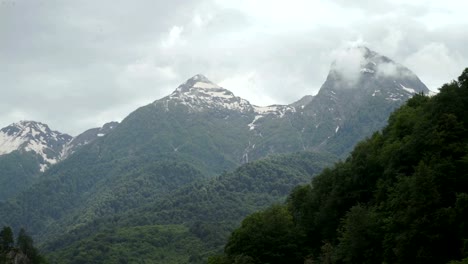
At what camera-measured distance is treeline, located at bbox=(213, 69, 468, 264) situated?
64.1 metres

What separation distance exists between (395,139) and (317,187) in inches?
746

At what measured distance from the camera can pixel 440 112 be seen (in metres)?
83.7

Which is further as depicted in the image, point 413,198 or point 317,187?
point 317,187

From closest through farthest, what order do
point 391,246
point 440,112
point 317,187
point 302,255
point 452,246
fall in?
1. point 452,246
2. point 391,246
3. point 440,112
4. point 302,255
5. point 317,187

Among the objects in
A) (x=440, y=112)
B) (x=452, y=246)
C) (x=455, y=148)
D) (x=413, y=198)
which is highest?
(x=440, y=112)

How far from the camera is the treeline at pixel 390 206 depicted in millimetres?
64125

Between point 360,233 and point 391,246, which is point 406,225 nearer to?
point 391,246

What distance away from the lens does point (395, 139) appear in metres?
101

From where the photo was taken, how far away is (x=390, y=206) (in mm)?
76562

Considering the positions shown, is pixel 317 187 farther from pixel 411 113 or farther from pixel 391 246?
pixel 391 246

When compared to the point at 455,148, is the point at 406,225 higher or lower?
lower

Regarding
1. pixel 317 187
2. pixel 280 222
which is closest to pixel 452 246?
pixel 280 222

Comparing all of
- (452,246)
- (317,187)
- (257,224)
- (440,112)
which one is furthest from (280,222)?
(452,246)

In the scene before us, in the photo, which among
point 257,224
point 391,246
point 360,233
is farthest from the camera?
point 257,224
